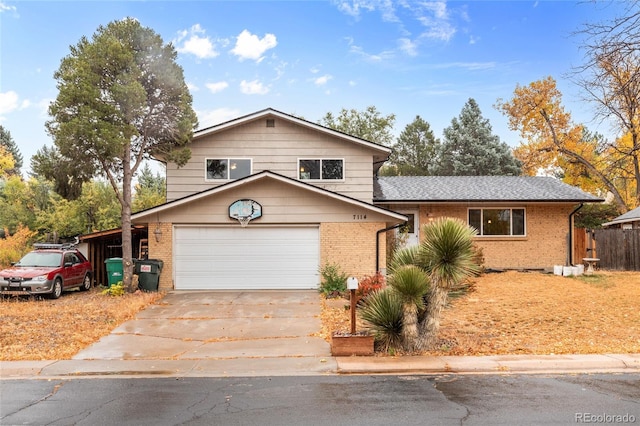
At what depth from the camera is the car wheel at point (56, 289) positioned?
1480 cm

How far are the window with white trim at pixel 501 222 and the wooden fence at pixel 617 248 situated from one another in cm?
313

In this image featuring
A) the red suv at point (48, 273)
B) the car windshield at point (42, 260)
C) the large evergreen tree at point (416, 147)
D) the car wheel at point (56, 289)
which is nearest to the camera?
the red suv at point (48, 273)

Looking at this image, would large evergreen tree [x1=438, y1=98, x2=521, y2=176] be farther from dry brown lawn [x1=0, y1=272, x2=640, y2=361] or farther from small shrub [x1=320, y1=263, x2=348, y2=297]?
small shrub [x1=320, y1=263, x2=348, y2=297]

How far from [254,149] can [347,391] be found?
13.6m

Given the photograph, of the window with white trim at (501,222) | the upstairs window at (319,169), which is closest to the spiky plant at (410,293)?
the upstairs window at (319,169)

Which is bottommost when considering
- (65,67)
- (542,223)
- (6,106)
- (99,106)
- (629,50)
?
(542,223)

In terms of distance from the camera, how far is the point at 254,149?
1875 centimetres

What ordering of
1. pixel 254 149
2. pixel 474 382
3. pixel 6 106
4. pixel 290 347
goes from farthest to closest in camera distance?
pixel 6 106
pixel 254 149
pixel 290 347
pixel 474 382

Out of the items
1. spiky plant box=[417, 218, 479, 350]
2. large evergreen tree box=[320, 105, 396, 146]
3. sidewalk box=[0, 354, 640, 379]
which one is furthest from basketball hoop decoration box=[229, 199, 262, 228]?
large evergreen tree box=[320, 105, 396, 146]

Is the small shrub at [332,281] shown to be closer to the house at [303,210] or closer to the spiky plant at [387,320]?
the house at [303,210]

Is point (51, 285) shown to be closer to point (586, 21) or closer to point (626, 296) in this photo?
point (586, 21)

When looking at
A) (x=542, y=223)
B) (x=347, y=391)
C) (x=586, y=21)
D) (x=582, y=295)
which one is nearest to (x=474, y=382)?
(x=347, y=391)

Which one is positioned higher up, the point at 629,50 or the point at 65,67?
the point at 65,67

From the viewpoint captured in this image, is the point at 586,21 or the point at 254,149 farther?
Result: the point at 254,149
